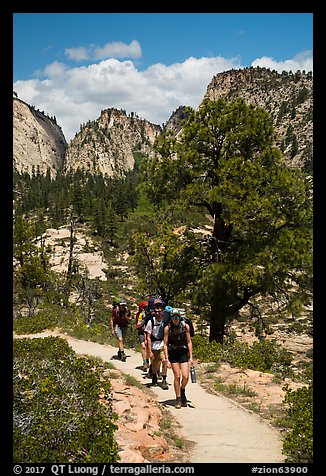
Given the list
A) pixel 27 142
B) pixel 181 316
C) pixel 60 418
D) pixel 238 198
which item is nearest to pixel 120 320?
pixel 181 316

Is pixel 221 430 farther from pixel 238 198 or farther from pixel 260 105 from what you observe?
pixel 260 105

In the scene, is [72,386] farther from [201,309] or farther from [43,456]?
[201,309]

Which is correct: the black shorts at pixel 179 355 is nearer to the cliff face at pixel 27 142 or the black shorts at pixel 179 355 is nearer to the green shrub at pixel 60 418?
the green shrub at pixel 60 418

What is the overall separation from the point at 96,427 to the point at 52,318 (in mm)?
14660

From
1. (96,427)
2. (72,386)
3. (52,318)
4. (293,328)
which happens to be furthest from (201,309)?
(293,328)

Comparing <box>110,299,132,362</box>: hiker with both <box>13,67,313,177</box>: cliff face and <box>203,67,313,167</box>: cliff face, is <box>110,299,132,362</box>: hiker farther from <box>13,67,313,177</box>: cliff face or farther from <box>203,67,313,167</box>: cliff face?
<box>203,67,313,167</box>: cliff face

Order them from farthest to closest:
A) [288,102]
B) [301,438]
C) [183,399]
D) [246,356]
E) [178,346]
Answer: [288,102], [246,356], [183,399], [178,346], [301,438]

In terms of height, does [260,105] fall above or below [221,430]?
above

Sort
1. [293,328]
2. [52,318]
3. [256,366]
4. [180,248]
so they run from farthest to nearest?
[293,328] < [52,318] < [180,248] < [256,366]

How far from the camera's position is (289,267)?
13.4 meters

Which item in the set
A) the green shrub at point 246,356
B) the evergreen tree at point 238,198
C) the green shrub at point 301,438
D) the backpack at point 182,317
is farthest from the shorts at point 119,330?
the green shrub at point 301,438

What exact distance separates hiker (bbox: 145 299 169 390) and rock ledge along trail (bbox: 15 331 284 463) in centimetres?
32

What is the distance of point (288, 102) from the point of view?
111 metres

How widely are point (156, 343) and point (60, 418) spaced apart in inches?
166
